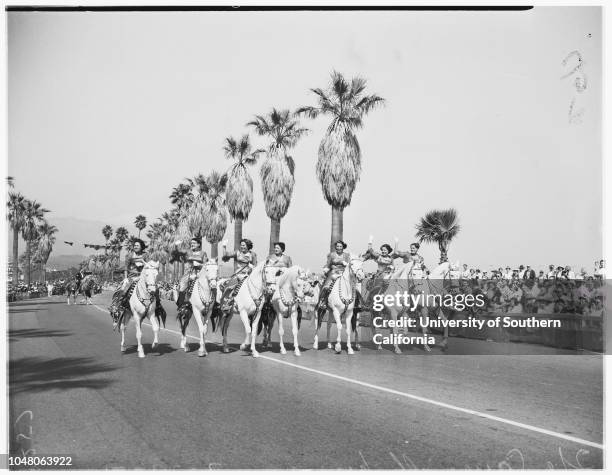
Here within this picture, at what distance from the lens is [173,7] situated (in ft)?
26.0

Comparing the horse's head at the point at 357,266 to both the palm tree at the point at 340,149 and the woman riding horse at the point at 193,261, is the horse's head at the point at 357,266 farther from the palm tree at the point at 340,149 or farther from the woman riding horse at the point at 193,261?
the palm tree at the point at 340,149

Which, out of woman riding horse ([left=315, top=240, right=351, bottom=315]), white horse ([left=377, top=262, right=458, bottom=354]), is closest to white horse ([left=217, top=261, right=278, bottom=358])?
woman riding horse ([left=315, top=240, right=351, bottom=315])

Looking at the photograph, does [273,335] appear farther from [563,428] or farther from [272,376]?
[563,428]

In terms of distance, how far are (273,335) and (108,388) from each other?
10911 mm

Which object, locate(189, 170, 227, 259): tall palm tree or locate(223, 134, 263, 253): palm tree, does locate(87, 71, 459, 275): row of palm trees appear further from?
locate(189, 170, 227, 259): tall palm tree

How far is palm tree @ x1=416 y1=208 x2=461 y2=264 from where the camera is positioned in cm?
2805

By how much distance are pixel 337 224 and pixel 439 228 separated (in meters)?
5.40

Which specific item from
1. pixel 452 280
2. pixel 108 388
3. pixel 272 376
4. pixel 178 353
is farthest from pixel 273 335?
pixel 108 388

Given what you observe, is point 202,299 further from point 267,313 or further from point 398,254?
point 398,254

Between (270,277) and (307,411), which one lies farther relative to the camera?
(270,277)

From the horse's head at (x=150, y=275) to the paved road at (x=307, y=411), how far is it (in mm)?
1646

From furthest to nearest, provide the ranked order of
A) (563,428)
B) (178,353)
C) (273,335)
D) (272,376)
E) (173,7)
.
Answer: (273,335) → (178,353) → (272,376) → (173,7) → (563,428)

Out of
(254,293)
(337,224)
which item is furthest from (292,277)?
(337,224)

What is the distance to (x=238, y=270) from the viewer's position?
14.4m
